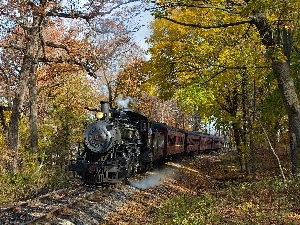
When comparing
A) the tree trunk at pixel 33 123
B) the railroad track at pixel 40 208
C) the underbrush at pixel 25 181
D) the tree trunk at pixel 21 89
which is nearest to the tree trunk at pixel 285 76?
the railroad track at pixel 40 208

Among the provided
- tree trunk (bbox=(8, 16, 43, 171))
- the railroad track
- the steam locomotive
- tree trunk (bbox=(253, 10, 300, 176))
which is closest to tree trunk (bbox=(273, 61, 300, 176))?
tree trunk (bbox=(253, 10, 300, 176))

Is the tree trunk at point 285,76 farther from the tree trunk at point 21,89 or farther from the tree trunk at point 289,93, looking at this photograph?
the tree trunk at point 21,89

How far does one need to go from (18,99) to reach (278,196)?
12.0 m

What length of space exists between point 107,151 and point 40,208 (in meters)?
4.63

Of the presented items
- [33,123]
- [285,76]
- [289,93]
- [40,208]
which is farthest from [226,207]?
[33,123]

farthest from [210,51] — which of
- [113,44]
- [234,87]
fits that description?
[113,44]

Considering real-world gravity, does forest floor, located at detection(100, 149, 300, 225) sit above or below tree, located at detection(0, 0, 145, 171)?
below

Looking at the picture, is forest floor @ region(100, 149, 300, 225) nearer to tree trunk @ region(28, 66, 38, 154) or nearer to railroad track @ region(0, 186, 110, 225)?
railroad track @ region(0, 186, 110, 225)

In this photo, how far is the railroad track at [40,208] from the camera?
29.8ft

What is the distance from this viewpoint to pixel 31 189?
1374 cm

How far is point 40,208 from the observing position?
10445mm

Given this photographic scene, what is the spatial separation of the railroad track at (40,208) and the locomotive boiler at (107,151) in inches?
37.4

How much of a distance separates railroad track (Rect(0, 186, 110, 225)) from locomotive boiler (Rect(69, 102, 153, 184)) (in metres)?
0.95

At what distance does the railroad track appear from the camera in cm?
909
